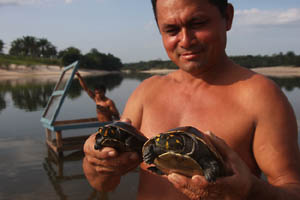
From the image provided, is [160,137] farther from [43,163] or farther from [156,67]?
[156,67]

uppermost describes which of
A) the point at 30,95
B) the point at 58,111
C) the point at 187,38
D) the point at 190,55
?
the point at 187,38

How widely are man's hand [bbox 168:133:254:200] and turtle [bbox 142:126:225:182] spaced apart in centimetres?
3

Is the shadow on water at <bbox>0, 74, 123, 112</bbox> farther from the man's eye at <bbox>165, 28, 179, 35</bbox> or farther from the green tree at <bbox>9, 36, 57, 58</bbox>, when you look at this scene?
the green tree at <bbox>9, 36, 57, 58</bbox>

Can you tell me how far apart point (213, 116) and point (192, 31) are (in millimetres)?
561

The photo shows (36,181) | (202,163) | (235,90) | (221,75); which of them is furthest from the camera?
(36,181)

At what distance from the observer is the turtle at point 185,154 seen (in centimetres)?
138

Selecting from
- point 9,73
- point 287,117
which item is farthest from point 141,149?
point 9,73

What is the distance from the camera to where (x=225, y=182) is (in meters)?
1.30

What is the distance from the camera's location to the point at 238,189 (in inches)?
51.6

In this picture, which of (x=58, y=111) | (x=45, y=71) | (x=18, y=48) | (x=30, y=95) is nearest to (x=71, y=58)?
(x=45, y=71)

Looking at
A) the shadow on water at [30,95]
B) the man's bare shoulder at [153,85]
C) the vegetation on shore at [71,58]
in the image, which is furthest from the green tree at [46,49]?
the man's bare shoulder at [153,85]

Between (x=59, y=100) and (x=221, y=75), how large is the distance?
859cm

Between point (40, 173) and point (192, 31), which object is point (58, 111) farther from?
point (192, 31)

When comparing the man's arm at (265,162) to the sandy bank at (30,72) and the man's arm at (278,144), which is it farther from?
the sandy bank at (30,72)
